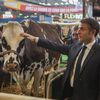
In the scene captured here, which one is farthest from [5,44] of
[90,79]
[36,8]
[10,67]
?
[36,8]

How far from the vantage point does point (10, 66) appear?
217 inches

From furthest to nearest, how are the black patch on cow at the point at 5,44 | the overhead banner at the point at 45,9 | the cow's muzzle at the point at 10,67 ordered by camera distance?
1. the overhead banner at the point at 45,9
2. the black patch on cow at the point at 5,44
3. the cow's muzzle at the point at 10,67

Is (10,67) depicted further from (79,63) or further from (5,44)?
(79,63)

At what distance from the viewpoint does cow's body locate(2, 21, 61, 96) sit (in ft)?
18.6

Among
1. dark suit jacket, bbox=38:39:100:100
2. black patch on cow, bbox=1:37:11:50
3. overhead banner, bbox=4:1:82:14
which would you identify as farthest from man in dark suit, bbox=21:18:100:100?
overhead banner, bbox=4:1:82:14

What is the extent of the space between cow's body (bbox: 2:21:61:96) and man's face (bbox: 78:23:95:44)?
2.57 meters

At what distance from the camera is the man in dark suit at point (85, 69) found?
3.02 meters

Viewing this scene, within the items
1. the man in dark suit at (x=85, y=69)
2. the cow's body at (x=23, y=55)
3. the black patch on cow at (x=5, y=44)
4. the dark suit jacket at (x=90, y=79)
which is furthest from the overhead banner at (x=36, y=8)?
the dark suit jacket at (x=90, y=79)

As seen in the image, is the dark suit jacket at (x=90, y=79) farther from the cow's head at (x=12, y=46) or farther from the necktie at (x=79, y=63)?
the cow's head at (x=12, y=46)

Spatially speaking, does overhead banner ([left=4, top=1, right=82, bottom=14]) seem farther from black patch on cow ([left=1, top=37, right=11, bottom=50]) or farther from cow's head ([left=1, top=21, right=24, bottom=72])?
black patch on cow ([left=1, top=37, right=11, bottom=50])

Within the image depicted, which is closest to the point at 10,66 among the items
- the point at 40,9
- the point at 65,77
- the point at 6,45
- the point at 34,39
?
the point at 6,45

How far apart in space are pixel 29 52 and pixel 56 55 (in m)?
1.48

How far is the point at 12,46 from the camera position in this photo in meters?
5.88

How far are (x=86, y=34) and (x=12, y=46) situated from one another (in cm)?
294
